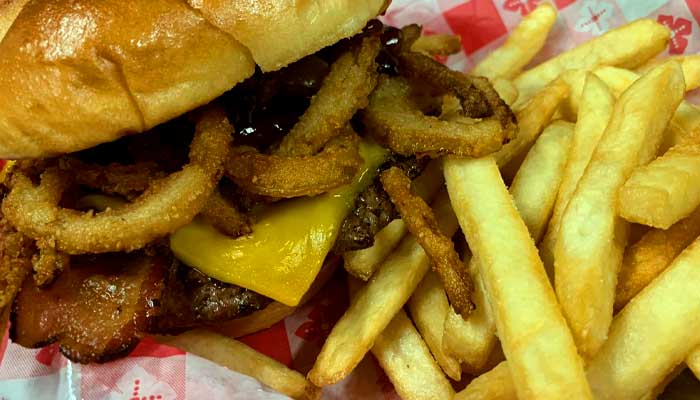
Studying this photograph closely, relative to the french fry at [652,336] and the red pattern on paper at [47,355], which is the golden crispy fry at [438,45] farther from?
the red pattern on paper at [47,355]

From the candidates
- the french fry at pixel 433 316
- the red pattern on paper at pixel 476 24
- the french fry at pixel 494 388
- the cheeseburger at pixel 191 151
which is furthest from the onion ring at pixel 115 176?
the red pattern on paper at pixel 476 24

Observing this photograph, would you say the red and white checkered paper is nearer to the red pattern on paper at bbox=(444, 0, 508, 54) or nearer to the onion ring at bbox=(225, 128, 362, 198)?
the red pattern on paper at bbox=(444, 0, 508, 54)

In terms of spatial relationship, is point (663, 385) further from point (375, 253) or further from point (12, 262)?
point (12, 262)

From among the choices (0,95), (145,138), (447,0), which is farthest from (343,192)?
(447,0)

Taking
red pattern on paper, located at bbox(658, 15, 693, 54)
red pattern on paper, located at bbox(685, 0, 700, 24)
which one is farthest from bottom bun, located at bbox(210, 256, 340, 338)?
red pattern on paper, located at bbox(685, 0, 700, 24)

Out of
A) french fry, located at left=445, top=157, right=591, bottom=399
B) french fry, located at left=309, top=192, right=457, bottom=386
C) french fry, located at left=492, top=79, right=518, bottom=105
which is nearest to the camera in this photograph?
french fry, located at left=445, top=157, right=591, bottom=399

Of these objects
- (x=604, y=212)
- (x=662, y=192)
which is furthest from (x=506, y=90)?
(x=662, y=192)
